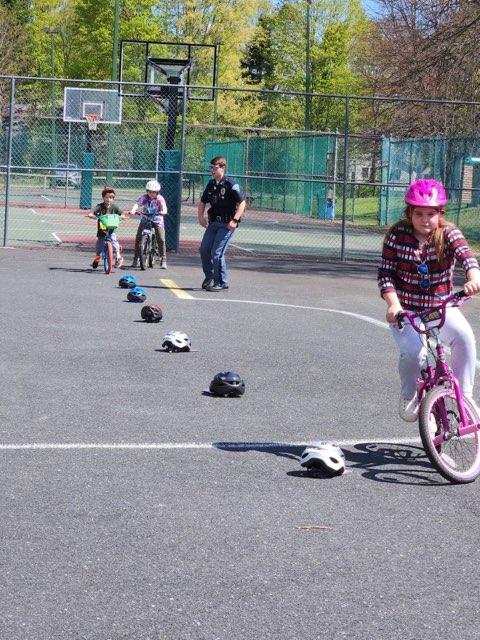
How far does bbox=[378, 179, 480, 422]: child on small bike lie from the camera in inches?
282

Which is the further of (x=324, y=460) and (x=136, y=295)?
(x=136, y=295)

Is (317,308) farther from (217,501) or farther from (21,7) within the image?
(21,7)

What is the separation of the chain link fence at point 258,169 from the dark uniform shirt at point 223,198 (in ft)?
16.5

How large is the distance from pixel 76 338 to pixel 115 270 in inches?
310

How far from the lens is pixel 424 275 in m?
7.27

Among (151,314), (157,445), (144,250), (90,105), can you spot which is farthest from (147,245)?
(90,105)

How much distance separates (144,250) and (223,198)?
126 inches

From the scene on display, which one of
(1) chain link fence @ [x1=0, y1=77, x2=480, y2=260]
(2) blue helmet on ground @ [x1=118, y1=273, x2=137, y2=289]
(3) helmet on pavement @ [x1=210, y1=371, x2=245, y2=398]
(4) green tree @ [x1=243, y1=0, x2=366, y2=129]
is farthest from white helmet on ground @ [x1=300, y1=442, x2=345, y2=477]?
(4) green tree @ [x1=243, y1=0, x2=366, y2=129]

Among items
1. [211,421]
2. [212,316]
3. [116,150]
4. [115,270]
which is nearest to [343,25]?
[116,150]

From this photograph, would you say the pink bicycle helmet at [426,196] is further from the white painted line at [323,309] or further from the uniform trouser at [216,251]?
the uniform trouser at [216,251]

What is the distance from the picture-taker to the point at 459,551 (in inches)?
218

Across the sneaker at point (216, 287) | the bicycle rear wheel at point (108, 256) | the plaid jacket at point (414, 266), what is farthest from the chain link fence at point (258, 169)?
the plaid jacket at point (414, 266)

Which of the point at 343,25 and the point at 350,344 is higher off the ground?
the point at 343,25

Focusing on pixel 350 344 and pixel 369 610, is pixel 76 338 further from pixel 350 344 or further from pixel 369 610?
pixel 369 610
